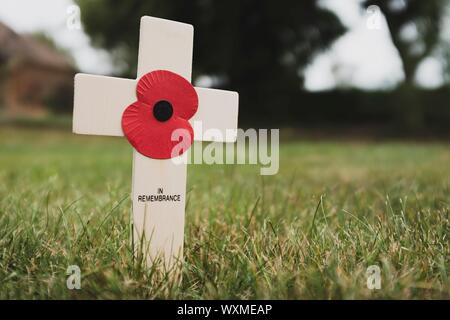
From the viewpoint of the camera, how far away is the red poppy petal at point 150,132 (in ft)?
5.74

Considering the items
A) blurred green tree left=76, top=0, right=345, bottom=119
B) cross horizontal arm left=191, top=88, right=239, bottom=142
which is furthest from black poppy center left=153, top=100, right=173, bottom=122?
blurred green tree left=76, top=0, right=345, bottom=119

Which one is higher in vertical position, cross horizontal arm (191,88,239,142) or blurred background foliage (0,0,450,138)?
blurred background foliage (0,0,450,138)

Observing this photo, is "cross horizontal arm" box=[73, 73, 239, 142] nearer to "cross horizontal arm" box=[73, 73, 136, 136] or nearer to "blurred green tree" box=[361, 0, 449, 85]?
"cross horizontal arm" box=[73, 73, 136, 136]

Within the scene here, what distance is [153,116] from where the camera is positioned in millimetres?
1779

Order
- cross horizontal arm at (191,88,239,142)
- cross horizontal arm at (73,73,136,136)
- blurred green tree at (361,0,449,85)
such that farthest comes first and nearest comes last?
blurred green tree at (361,0,449,85) → cross horizontal arm at (191,88,239,142) → cross horizontal arm at (73,73,136,136)

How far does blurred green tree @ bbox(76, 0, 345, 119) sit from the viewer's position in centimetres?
1552

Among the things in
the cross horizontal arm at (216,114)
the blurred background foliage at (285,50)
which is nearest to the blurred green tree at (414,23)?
the blurred background foliage at (285,50)

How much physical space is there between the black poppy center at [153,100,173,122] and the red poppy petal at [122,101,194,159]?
14 mm

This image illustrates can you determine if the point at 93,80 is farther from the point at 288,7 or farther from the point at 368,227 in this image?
the point at 288,7

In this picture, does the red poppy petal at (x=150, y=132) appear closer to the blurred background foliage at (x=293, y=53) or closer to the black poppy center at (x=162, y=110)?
the black poppy center at (x=162, y=110)

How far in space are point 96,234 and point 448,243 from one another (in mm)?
1408

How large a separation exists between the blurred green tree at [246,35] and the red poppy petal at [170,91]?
45.6 feet

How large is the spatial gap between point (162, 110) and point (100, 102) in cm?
23
